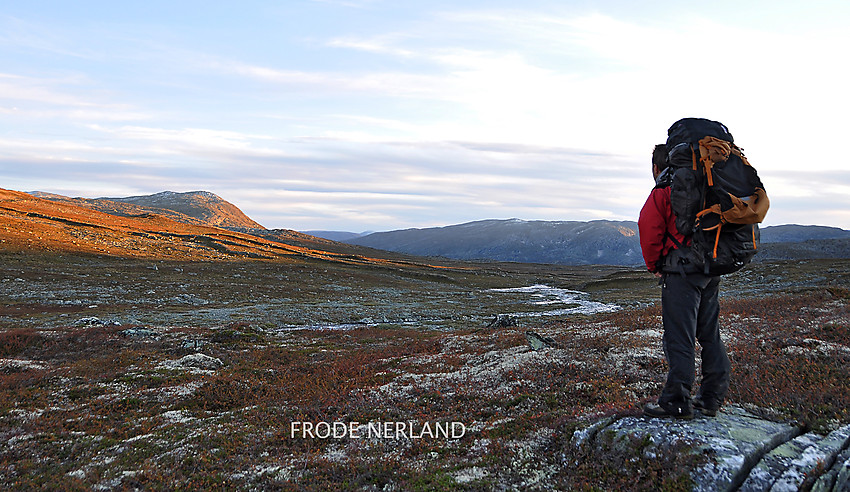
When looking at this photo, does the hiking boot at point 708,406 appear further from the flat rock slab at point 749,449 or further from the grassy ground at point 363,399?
the grassy ground at point 363,399

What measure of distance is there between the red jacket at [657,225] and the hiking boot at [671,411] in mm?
2697

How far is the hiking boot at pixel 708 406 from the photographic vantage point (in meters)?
7.94

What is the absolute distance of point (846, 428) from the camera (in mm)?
7004

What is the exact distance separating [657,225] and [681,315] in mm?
1723

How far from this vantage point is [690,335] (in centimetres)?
777

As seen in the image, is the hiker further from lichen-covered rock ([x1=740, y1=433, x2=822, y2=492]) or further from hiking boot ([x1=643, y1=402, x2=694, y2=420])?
lichen-covered rock ([x1=740, y1=433, x2=822, y2=492])

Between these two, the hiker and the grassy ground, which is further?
the grassy ground

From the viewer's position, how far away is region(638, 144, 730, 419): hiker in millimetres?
7754

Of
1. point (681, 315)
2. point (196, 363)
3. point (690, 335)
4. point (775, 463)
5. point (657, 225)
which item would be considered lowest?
point (196, 363)

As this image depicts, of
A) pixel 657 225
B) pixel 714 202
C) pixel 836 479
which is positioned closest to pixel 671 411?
pixel 836 479

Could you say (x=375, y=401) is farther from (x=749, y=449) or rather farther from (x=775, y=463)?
(x=775, y=463)

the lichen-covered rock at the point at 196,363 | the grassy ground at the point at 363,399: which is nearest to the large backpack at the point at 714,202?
the grassy ground at the point at 363,399

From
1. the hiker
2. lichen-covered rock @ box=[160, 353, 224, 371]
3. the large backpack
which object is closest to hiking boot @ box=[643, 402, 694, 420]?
the hiker

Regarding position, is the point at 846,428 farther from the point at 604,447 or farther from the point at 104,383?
the point at 104,383
